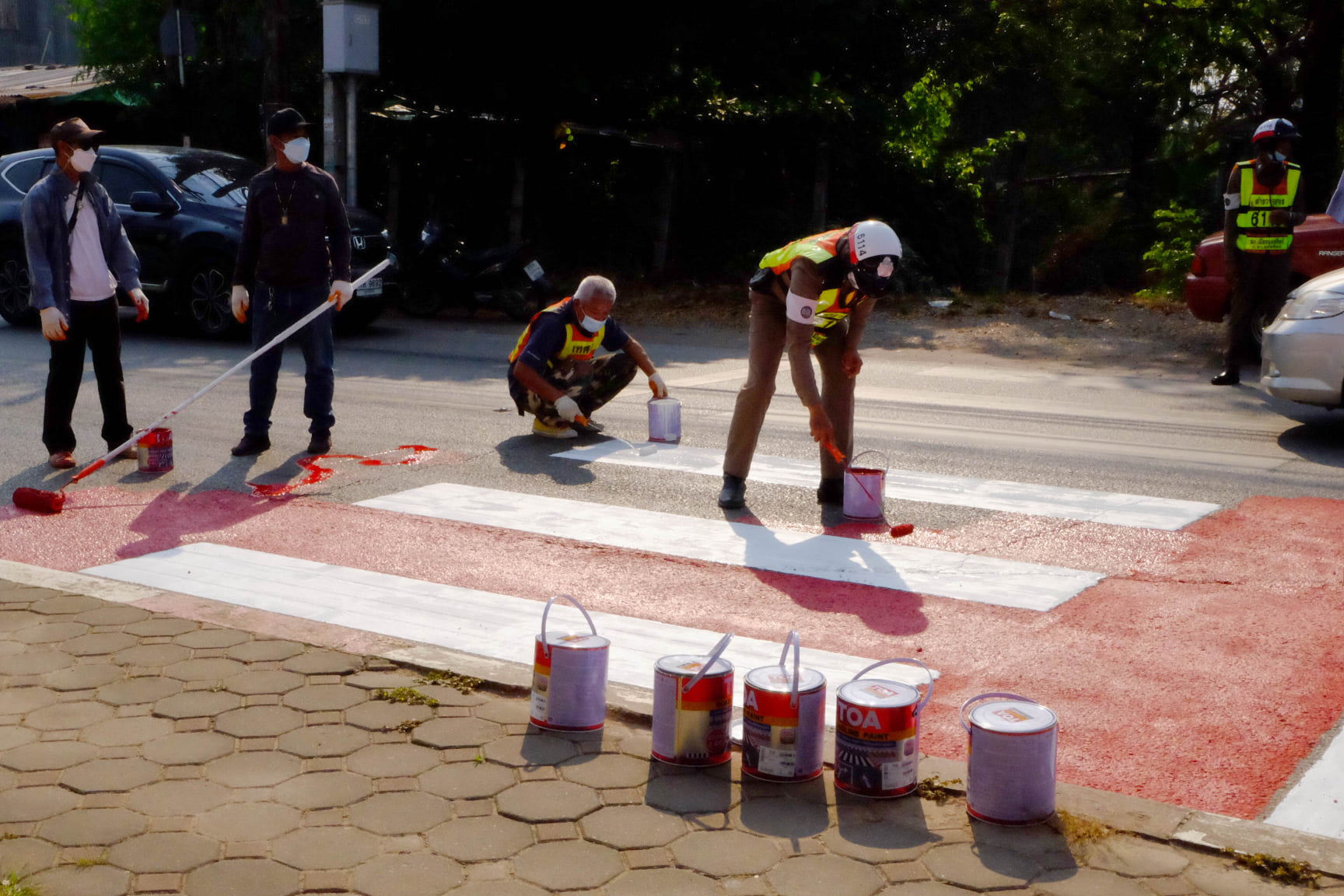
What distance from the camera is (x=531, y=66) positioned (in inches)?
701

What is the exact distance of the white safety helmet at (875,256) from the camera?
19.6 feet

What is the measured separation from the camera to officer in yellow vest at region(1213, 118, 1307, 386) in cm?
1109

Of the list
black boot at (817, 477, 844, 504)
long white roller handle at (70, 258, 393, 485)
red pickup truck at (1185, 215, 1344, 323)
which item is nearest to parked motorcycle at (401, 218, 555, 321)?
red pickup truck at (1185, 215, 1344, 323)

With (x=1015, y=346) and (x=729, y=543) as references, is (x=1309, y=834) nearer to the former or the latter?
(x=729, y=543)

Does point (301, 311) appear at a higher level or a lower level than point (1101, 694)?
higher

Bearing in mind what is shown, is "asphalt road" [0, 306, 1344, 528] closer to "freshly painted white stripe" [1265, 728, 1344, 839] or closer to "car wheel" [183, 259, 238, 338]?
"car wheel" [183, 259, 238, 338]

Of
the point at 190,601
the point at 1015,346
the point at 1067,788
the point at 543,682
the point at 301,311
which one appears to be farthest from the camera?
the point at 1015,346

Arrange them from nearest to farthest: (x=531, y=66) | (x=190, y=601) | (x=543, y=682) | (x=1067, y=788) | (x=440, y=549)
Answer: (x=1067, y=788) → (x=543, y=682) → (x=190, y=601) → (x=440, y=549) → (x=531, y=66)

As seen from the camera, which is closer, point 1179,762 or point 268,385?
point 1179,762

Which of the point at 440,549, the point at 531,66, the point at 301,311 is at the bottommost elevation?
the point at 440,549

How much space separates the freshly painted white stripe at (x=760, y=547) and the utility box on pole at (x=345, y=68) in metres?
10.7

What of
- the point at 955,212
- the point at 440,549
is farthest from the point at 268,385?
the point at 955,212

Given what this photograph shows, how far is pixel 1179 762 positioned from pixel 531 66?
15537mm

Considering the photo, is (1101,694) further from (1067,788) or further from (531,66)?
(531,66)
